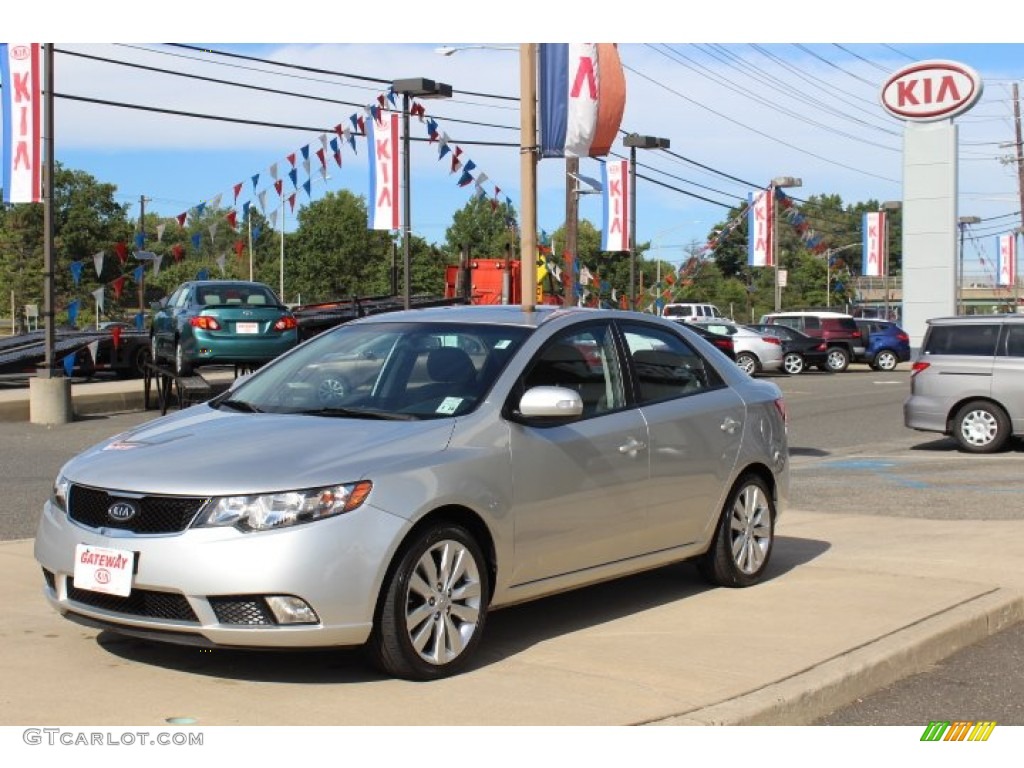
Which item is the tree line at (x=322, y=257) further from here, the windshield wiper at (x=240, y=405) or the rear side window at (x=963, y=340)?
the windshield wiper at (x=240, y=405)

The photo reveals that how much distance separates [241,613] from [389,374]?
1618 mm

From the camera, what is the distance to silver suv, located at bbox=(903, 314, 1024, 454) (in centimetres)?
1606

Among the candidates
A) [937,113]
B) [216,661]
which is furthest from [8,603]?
[937,113]

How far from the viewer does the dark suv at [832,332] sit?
39938 mm

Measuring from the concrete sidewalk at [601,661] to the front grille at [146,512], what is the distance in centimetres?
63

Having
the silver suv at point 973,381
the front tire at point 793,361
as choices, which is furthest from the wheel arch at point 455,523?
the front tire at point 793,361

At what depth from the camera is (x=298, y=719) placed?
4832mm

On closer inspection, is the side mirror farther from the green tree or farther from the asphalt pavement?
the green tree

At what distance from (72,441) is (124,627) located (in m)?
11.8

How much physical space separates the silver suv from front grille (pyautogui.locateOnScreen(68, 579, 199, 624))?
42.9ft

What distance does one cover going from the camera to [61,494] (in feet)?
18.7

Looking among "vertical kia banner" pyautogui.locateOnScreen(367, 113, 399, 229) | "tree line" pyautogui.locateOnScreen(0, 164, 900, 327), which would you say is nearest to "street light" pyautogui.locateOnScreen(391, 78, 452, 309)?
"vertical kia banner" pyautogui.locateOnScreen(367, 113, 399, 229)

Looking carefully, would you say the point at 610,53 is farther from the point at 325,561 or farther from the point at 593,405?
the point at 325,561

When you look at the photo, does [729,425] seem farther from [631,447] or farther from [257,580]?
[257,580]
